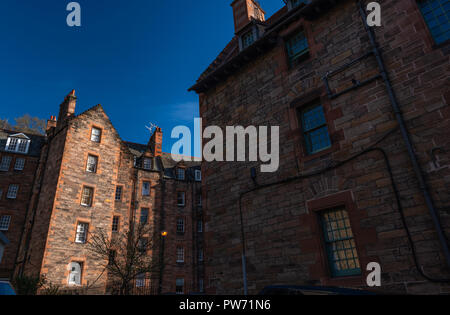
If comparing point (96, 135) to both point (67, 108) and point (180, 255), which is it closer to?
point (67, 108)

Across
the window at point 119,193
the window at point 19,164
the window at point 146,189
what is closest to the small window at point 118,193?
the window at point 119,193

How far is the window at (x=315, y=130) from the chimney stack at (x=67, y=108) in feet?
80.2

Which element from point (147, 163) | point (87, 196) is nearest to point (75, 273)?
point (87, 196)

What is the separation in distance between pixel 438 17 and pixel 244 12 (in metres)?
9.15

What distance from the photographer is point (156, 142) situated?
36719 millimetres

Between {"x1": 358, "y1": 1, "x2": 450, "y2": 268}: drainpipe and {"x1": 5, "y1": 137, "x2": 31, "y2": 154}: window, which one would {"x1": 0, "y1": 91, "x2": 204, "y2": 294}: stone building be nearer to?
{"x1": 5, "y1": 137, "x2": 31, "y2": 154}: window

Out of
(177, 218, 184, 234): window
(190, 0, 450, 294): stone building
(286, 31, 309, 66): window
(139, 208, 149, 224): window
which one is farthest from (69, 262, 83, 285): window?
(286, 31, 309, 66): window

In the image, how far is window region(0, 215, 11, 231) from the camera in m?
26.4

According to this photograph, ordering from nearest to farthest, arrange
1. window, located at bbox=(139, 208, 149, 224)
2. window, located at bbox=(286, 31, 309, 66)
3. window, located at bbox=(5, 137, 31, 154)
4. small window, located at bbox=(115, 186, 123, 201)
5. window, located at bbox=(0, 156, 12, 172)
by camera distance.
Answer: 1. window, located at bbox=(286, 31, 309, 66)
2. window, located at bbox=(0, 156, 12, 172)
3. small window, located at bbox=(115, 186, 123, 201)
4. window, located at bbox=(5, 137, 31, 154)
5. window, located at bbox=(139, 208, 149, 224)

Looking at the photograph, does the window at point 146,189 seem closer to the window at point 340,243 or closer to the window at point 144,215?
the window at point 144,215

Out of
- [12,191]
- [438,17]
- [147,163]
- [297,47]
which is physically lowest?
[438,17]

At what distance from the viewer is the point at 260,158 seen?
451 inches

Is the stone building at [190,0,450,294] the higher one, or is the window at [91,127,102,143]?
the window at [91,127,102,143]

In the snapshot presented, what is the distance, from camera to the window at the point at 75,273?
21931 mm
